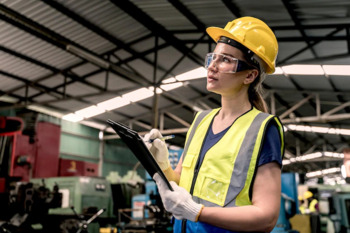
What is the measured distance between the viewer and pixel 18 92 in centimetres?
1310

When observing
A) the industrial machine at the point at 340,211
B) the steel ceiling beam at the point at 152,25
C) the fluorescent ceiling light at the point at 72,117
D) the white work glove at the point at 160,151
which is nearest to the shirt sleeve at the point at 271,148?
the white work glove at the point at 160,151

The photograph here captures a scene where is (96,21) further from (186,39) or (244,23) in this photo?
(244,23)

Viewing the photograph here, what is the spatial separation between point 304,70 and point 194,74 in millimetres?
3840

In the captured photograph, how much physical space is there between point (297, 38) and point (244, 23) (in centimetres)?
851

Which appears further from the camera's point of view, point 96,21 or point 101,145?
point 101,145

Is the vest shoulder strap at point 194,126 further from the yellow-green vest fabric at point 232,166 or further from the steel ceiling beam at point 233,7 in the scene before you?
the steel ceiling beam at point 233,7

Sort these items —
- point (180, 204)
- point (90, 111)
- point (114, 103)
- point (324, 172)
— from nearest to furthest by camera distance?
point (180, 204), point (114, 103), point (90, 111), point (324, 172)

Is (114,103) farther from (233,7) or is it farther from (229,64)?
(229,64)

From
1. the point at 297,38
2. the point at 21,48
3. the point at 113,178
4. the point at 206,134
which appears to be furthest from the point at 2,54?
the point at 206,134

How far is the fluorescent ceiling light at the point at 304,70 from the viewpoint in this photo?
1026 cm

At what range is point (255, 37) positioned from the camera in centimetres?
137

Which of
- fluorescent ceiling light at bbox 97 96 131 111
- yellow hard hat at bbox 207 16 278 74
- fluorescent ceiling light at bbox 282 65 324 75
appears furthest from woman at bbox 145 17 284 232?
fluorescent ceiling light at bbox 97 96 131 111

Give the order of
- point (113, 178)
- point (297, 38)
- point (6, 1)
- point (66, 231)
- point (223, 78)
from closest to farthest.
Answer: point (223, 78), point (66, 231), point (6, 1), point (297, 38), point (113, 178)

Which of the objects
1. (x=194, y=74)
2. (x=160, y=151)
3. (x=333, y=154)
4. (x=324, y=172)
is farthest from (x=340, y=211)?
(x=324, y=172)
